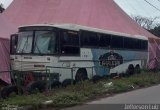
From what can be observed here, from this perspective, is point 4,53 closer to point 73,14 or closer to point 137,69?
point 137,69

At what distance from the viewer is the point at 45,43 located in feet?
68.0

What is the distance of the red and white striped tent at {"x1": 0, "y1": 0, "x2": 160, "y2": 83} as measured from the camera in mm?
36688

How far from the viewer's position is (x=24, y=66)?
21.2 m

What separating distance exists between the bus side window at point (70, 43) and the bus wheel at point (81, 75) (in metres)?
1.08

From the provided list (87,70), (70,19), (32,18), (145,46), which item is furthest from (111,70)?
(32,18)

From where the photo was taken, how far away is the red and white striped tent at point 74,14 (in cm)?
3669

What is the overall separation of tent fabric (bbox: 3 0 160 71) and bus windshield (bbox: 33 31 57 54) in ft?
49.8

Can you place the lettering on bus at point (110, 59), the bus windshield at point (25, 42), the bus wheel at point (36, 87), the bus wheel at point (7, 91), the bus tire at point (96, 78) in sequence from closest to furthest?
the bus wheel at point (7, 91), the bus wheel at point (36, 87), the bus windshield at point (25, 42), the bus tire at point (96, 78), the lettering on bus at point (110, 59)

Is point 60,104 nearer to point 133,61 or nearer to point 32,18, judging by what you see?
point 133,61

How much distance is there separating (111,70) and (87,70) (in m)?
4.02

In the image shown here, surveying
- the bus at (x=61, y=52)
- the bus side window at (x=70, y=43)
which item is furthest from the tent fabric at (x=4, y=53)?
the bus side window at (x=70, y=43)

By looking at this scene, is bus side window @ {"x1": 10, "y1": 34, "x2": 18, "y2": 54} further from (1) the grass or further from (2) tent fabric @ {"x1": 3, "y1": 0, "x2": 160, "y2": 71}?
(2) tent fabric @ {"x1": 3, "y1": 0, "x2": 160, "y2": 71}

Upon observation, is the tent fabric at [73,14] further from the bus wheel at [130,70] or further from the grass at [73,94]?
the grass at [73,94]

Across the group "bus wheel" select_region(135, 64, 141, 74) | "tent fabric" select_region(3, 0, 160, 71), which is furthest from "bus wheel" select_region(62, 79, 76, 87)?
"tent fabric" select_region(3, 0, 160, 71)
